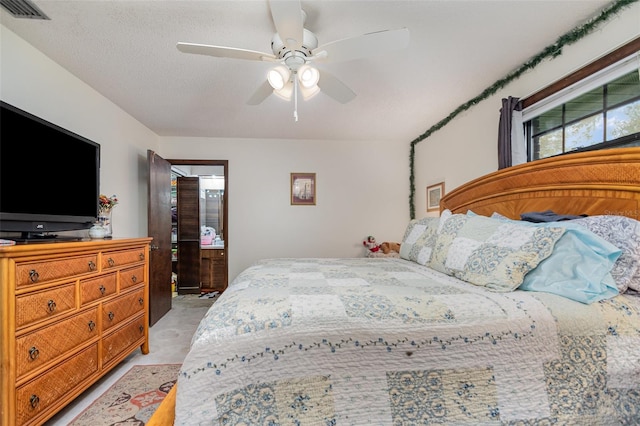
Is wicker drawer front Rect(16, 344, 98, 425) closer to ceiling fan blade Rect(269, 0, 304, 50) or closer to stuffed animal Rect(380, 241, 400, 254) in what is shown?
ceiling fan blade Rect(269, 0, 304, 50)

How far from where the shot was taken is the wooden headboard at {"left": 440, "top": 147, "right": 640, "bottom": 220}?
1317 millimetres

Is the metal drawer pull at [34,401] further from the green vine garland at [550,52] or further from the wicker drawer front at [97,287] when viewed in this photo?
the green vine garland at [550,52]

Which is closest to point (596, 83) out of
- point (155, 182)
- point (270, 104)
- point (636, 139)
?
point (636, 139)

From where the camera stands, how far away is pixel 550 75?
6.72ft

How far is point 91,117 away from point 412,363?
3258 millimetres

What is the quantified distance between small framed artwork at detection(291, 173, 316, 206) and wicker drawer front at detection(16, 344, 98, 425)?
9.48ft

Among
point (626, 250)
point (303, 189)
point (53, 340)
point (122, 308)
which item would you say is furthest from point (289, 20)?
point (303, 189)

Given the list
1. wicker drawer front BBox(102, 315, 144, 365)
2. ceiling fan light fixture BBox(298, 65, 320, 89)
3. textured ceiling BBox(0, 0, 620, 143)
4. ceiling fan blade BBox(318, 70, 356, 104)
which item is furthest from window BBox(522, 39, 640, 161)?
wicker drawer front BBox(102, 315, 144, 365)

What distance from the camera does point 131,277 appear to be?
2.18 meters

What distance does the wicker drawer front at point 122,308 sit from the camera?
6.18 ft

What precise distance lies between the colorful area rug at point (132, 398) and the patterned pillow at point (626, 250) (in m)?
2.39

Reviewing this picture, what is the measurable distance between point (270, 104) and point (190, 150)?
70.6 inches

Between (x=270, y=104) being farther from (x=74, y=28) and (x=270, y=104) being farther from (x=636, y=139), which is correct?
(x=636, y=139)

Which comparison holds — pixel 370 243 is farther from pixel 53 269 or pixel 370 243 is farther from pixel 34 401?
pixel 34 401
